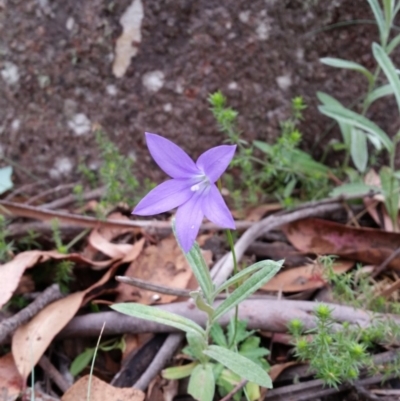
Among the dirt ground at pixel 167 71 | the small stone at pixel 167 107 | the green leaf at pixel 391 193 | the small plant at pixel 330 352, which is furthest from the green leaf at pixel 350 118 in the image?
the small plant at pixel 330 352

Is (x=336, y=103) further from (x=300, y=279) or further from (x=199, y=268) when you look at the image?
(x=199, y=268)

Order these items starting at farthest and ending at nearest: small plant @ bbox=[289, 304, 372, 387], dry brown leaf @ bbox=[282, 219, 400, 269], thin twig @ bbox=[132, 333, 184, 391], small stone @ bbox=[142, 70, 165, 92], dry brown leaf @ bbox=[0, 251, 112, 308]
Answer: small stone @ bbox=[142, 70, 165, 92]
dry brown leaf @ bbox=[282, 219, 400, 269]
dry brown leaf @ bbox=[0, 251, 112, 308]
thin twig @ bbox=[132, 333, 184, 391]
small plant @ bbox=[289, 304, 372, 387]

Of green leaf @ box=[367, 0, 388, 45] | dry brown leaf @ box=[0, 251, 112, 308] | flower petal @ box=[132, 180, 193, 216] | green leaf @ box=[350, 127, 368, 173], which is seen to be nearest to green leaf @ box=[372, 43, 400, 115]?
green leaf @ box=[367, 0, 388, 45]

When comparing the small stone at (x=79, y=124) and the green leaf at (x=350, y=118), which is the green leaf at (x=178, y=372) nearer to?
the green leaf at (x=350, y=118)

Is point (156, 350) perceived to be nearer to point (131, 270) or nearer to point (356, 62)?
point (131, 270)

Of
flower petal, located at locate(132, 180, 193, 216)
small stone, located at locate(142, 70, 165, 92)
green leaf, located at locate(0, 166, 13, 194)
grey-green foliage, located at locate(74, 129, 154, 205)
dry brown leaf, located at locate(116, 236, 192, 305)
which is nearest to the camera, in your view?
flower petal, located at locate(132, 180, 193, 216)

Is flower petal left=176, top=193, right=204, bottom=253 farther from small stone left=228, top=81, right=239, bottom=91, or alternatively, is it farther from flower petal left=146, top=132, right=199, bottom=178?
small stone left=228, top=81, right=239, bottom=91

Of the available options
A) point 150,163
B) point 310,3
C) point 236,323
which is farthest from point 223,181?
point 236,323
